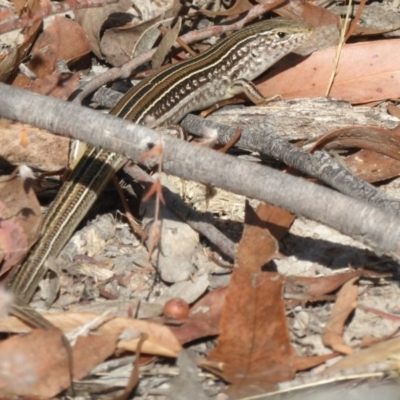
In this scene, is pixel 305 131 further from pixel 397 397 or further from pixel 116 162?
pixel 397 397

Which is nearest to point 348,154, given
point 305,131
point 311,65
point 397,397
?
point 305,131

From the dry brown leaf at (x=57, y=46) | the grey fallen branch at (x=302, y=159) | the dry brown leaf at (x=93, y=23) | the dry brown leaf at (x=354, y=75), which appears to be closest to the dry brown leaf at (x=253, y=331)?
the grey fallen branch at (x=302, y=159)

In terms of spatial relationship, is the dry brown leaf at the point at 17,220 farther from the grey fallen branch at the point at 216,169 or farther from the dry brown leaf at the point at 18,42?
the dry brown leaf at the point at 18,42

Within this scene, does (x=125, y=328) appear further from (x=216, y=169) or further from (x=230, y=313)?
(x=216, y=169)

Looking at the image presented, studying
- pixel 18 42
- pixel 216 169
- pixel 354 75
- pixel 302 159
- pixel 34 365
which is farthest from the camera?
pixel 18 42

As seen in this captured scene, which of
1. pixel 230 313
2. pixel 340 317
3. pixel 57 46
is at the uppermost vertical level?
pixel 57 46

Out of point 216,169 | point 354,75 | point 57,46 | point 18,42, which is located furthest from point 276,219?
point 18,42
